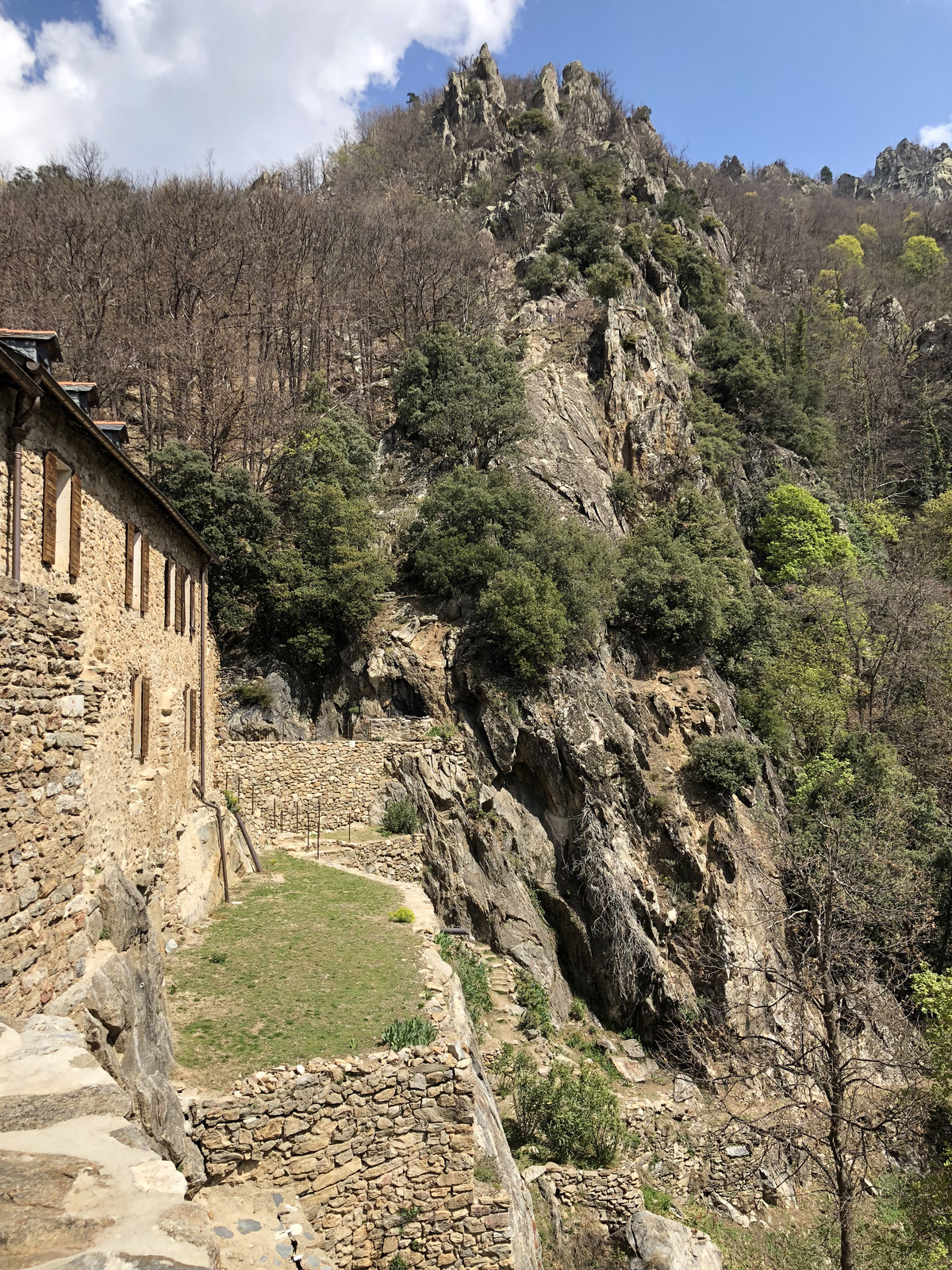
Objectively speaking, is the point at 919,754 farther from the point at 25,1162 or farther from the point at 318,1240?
the point at 25,1162

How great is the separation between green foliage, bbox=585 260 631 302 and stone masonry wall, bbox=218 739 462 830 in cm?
3328

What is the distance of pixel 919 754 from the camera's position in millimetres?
31922

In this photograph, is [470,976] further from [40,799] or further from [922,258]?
[922,258]

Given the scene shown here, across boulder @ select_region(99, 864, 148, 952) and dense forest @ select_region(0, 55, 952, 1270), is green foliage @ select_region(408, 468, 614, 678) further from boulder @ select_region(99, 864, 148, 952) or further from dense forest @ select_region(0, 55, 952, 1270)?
boulder @ select_region(99, 864, 148, 952)

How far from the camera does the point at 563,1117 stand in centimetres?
1410

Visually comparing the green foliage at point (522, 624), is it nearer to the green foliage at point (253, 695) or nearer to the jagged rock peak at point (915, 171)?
the green foliage at point (253, 695)

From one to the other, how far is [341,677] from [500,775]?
20.4 feet

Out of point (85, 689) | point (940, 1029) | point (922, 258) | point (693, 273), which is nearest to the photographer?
point (85, 689)

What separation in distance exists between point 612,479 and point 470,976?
26250 millimetres

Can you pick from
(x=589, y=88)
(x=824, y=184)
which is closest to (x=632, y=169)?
(x=589, y=88)

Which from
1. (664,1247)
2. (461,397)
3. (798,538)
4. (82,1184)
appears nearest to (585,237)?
(461,397)

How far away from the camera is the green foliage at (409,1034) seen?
9.71 m

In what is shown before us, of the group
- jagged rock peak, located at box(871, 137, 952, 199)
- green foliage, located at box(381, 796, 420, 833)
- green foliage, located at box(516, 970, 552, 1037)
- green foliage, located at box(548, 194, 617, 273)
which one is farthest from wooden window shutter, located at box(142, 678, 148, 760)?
jagged rock peak, located at box(871, 137, 952, 199)

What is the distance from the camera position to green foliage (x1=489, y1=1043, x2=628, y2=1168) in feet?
45.9
